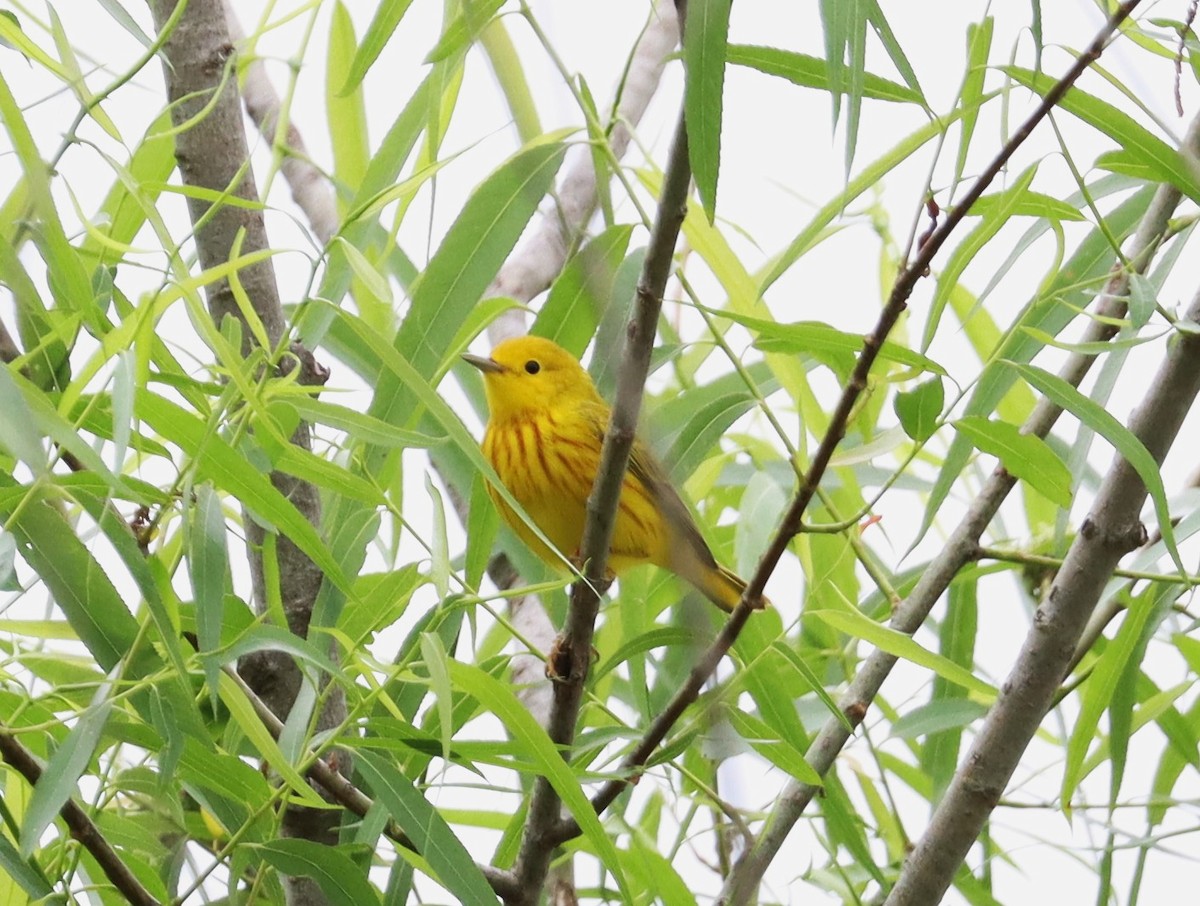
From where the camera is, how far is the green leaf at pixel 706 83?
103cm

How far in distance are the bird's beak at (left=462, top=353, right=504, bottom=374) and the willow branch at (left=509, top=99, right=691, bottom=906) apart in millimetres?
996

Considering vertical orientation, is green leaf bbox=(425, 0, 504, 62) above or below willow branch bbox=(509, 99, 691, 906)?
above

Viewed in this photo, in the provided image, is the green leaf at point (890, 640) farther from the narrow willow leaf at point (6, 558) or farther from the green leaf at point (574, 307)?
the narrow willow leaf at point (6, 558)

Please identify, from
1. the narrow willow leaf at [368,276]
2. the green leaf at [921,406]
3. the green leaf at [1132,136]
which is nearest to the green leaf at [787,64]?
the green leaf at [1132,136]

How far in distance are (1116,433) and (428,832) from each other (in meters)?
0.73

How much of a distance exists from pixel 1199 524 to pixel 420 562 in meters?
0.84

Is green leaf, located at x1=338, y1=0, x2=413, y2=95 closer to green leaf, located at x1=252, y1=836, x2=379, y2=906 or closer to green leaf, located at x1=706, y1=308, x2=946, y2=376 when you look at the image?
green leaf, located at x1=706, y1=308, x2=946, y2=376

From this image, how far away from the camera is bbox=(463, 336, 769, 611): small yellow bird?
254 centimetres

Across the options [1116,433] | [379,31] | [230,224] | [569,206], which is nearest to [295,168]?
[569,206]

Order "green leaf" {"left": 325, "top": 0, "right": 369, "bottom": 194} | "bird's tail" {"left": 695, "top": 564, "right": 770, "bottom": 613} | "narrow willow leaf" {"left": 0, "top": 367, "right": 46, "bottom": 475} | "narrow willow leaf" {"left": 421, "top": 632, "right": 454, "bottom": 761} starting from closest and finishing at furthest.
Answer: "narrow willow leaf" {"left": 0, "top": 367, "right": 46, "bottom": 475} < "narrow willow leaf" {"left": 421, "top": 632, "right": 454, "bottom": 761} < "green leaf" {"left": 325, "top": 0, "right": 369, "bottom": 194} < "bird's tail" {"left": 695, "top": 564, "right": 770, "bottom": 613}

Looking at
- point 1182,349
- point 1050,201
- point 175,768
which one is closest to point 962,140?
point 1050,201

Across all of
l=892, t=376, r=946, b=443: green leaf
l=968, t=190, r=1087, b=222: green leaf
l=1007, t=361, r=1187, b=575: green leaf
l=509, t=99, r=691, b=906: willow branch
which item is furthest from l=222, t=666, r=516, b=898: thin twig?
l=968, t=190, r=1087, b=222: green leaf

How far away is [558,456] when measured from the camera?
260 centimetres

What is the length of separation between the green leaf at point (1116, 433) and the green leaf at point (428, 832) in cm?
69
